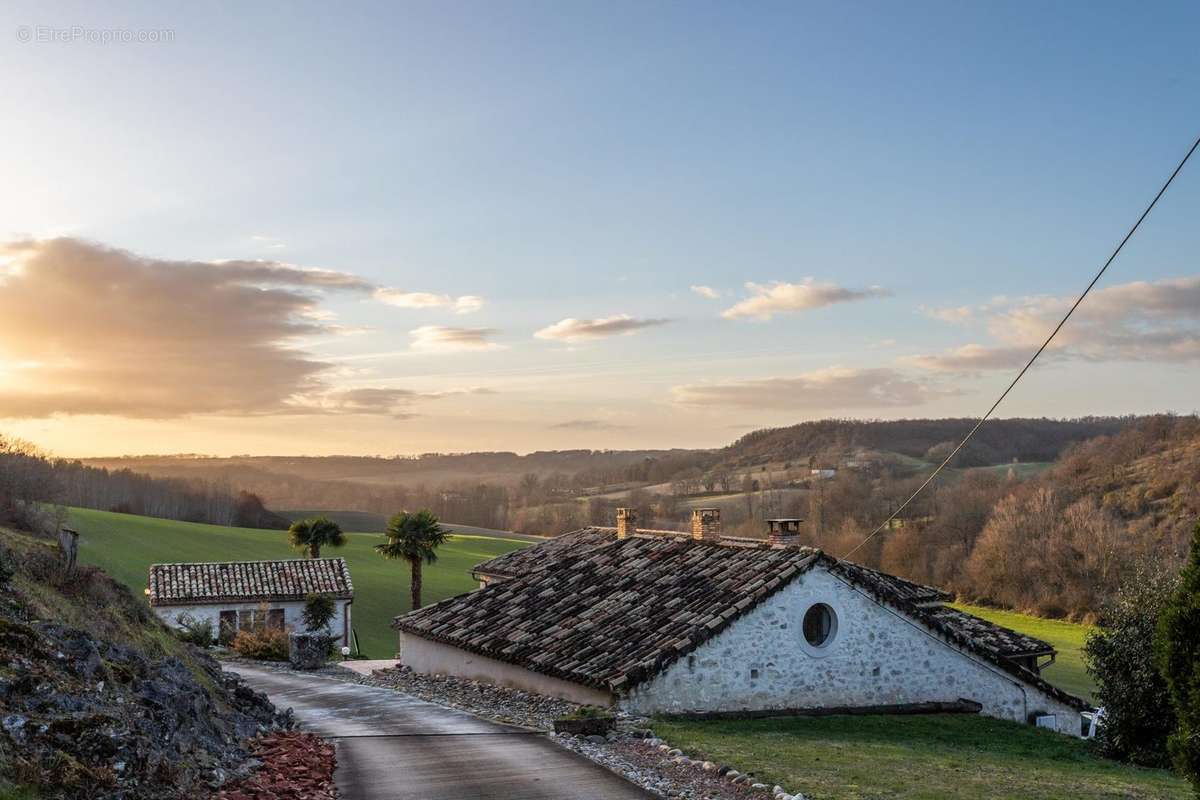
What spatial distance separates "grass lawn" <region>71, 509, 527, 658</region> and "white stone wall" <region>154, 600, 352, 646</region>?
24.6ft

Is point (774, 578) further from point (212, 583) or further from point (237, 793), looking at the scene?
Result: point (212, 583)

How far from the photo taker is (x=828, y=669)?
82.1 ft

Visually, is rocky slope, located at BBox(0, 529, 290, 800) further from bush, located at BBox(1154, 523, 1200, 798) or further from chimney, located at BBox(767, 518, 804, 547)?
chimney, located at BBox(767, 518, 804, 547)

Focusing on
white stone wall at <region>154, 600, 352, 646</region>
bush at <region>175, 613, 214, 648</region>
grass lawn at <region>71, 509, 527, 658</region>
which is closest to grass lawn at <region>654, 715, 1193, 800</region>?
bush at <region>175, 613, 214, 648</region>

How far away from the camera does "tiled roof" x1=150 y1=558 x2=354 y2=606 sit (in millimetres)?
50625

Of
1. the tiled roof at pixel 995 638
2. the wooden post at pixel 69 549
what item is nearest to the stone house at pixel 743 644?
the tiled roof at pixel 995 638

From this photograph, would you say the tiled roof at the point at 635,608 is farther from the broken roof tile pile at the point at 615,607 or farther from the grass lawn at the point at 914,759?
the grass lawn at the point at 914,759

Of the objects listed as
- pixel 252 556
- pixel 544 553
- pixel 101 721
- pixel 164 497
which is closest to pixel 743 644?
pixel 101 721

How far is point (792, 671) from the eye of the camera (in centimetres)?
2453

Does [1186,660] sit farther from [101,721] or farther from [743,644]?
[101,721]

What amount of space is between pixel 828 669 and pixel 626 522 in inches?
540

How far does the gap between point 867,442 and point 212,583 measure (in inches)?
4261

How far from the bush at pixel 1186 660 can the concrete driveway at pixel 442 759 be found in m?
7.06

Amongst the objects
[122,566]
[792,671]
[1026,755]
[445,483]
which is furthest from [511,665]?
[445,483]
